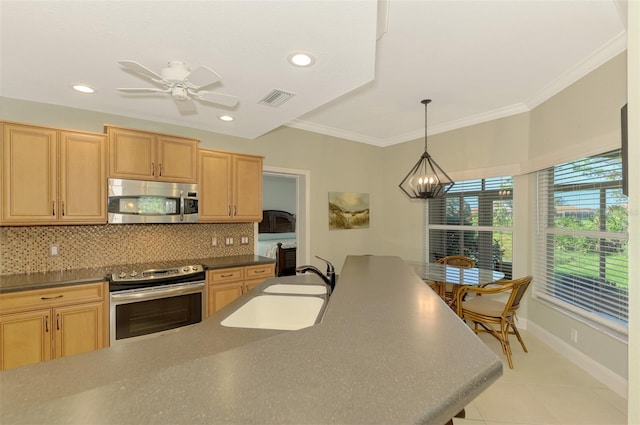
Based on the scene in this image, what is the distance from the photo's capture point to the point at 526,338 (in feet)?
11.4

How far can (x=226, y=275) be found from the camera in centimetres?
332

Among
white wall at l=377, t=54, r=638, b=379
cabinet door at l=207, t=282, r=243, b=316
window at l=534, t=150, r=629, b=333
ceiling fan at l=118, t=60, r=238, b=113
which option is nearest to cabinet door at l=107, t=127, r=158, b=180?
ceiling fan at l=118, t=60, r=238, b=113

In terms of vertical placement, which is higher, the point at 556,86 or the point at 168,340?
the point at 556,86

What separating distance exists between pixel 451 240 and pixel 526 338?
1.57 m

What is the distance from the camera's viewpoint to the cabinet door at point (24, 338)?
2.28 meters

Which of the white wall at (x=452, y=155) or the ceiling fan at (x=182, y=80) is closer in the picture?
the ceiling fan at (x=182, y=80)

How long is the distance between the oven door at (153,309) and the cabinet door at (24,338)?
44 cm

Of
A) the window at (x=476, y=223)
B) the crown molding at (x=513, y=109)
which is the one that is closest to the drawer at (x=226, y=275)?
the crown molding at (x=513, y=109)

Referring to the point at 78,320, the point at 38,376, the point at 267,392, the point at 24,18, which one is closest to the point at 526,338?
the point at 267,392

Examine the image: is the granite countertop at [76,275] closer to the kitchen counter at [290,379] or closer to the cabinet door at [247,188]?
the cabinet door at [247,188]

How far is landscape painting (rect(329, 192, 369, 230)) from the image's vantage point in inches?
192

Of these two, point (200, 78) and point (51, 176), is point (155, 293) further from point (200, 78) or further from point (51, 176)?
point (200, 78)

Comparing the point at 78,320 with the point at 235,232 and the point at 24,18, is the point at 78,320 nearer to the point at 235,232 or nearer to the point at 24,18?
the point at 235,232

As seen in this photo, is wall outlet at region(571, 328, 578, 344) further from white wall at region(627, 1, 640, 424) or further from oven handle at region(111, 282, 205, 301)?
oven handle at region(111, 282, 205, 301)
